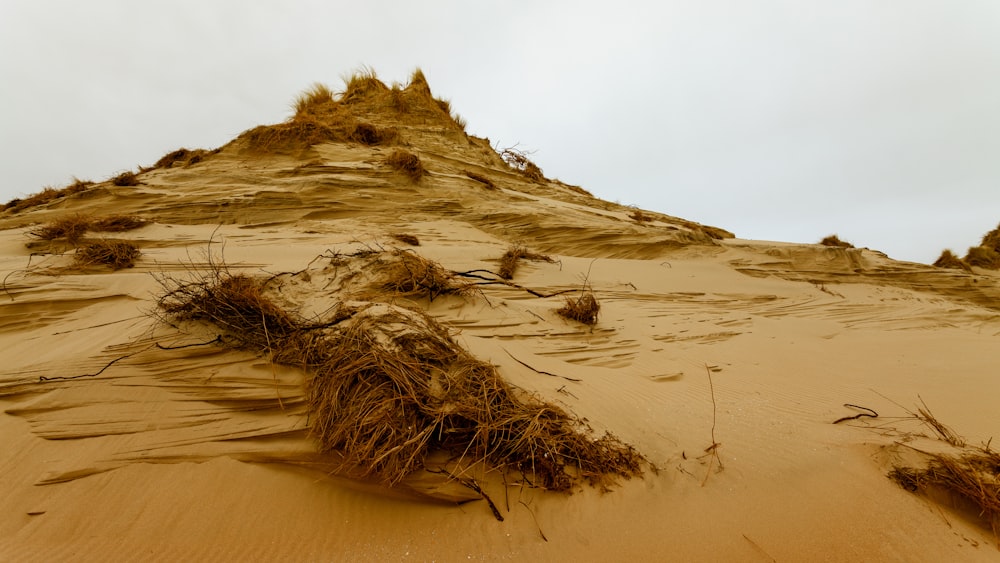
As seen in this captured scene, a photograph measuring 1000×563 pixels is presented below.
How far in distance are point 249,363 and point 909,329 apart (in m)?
7.43

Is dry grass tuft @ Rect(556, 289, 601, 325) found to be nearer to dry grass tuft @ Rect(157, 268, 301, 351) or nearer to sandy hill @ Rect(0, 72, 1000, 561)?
sandy hill @ Rect(0, 72, 1000, 561)

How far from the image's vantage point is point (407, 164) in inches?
317

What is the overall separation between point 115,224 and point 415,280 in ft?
14.9

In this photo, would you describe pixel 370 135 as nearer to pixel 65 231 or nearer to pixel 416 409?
pixel 65 231

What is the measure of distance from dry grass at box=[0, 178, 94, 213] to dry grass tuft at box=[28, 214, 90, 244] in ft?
8.34

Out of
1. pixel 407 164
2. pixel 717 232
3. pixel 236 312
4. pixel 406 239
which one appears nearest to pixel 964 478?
pixel 236 312

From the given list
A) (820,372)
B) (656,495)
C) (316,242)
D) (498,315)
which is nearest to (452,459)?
(656,495)

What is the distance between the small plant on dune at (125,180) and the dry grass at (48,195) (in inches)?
18.5

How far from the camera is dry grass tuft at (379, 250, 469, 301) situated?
361cm

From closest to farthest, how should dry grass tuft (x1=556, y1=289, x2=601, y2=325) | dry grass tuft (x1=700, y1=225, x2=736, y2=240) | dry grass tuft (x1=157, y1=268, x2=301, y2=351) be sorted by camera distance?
dry grass tuft (x1=157, y1=268, x2=301, y2=351) → dry grass tuft (x1=556, y1=289, x2=601, y2=325) → dry grass tuft (x1=700, y1=225, x2=736, y2=240)

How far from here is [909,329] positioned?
5.04m

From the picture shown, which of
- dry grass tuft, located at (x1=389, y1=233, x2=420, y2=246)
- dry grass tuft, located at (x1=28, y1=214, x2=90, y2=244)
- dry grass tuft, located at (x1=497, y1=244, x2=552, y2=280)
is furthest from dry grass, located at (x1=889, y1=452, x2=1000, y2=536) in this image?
dry grass tuft, located at (x1=28, y1=214, x2=90, y2=244)

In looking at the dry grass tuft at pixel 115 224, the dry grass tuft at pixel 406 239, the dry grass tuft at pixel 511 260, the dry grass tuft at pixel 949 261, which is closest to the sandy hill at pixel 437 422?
the dry grass tuft at pixel 115 224

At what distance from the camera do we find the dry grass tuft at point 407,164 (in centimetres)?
802
